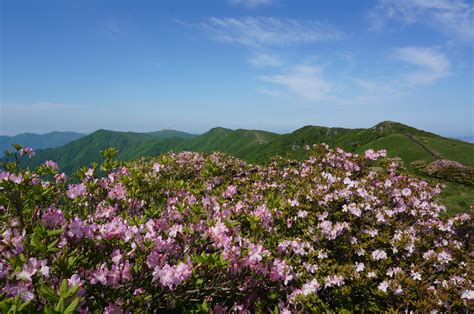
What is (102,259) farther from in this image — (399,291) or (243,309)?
(399,291)

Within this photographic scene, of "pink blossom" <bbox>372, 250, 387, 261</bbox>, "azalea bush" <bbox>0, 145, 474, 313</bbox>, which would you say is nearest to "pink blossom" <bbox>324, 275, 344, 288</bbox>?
"azalea bush" <bbox>0, 145, 474, 313</bbox>

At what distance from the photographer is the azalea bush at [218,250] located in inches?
157

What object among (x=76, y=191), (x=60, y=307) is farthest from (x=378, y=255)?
(x=76, y=191)

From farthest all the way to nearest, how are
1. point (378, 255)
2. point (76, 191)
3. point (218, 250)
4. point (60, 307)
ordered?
point (378, 255)
point (76, 191)
point (218, 250)
point (60, 307)

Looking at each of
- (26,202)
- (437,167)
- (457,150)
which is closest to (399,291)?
(26,202)

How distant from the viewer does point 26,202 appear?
201 inches

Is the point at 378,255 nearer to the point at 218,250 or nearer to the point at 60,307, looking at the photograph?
the point at 218,250

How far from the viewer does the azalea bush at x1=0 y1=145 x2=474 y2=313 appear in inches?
157

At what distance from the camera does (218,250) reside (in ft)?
18.5

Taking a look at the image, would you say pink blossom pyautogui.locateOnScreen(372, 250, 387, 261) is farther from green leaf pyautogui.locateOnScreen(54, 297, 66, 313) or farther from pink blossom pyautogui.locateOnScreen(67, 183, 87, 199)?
pink blossom pyautogui.locateOnScreen(67, 183, 87, 199)

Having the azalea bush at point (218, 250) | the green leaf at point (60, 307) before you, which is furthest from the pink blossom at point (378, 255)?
the green leaf at point (60, 307)

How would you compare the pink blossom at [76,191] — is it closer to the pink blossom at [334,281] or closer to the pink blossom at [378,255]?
the pink blossom at [334,281]

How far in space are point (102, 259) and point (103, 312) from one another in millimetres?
667

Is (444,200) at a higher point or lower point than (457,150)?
lower
